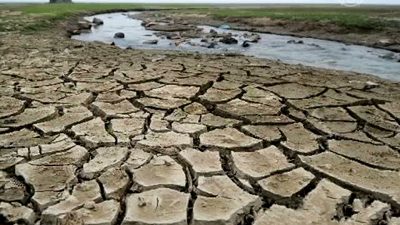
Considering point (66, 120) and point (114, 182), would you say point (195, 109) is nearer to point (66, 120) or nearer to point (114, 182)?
point (66, 120)

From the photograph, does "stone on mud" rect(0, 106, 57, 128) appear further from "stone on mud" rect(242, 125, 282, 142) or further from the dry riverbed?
"stone on mud" rect(242, 125, 282, 142)

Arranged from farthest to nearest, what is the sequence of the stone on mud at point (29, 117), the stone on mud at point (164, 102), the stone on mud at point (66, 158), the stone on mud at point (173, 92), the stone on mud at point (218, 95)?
the stone on mud at point (173, 92)
the stone on mud at point (218, 95)
the stone on mud at point (164, 102)
the stone on mud at point (29, 117)
the stone on mud at point (66, 158)

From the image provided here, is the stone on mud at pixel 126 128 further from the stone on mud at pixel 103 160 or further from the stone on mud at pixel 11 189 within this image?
the stone on mud at pixel 11 189

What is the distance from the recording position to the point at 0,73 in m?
5.44

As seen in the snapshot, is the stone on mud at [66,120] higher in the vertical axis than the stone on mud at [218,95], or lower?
lower

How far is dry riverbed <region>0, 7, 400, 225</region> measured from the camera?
7.32 feet

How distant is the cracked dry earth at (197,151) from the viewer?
7.32ft

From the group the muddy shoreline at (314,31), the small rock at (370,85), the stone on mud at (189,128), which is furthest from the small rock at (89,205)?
the muddy shoreline at (314,31)

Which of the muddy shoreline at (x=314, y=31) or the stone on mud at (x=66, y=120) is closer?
the stone on mud at (x=66, y=120)

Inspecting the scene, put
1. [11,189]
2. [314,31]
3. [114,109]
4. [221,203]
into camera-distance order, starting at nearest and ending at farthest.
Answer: [221,203]
[11,189]
[114,109]
[314,31]

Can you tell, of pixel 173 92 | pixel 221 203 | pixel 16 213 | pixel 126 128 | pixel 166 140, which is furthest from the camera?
pixel 173 92

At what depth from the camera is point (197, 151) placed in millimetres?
2900

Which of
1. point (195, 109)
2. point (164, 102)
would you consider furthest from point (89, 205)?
point (164, 102)

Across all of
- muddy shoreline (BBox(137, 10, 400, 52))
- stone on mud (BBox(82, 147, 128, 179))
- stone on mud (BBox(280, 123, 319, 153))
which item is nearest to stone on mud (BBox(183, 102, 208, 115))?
stone on mud (BBox(280, 123, 319, 153))
